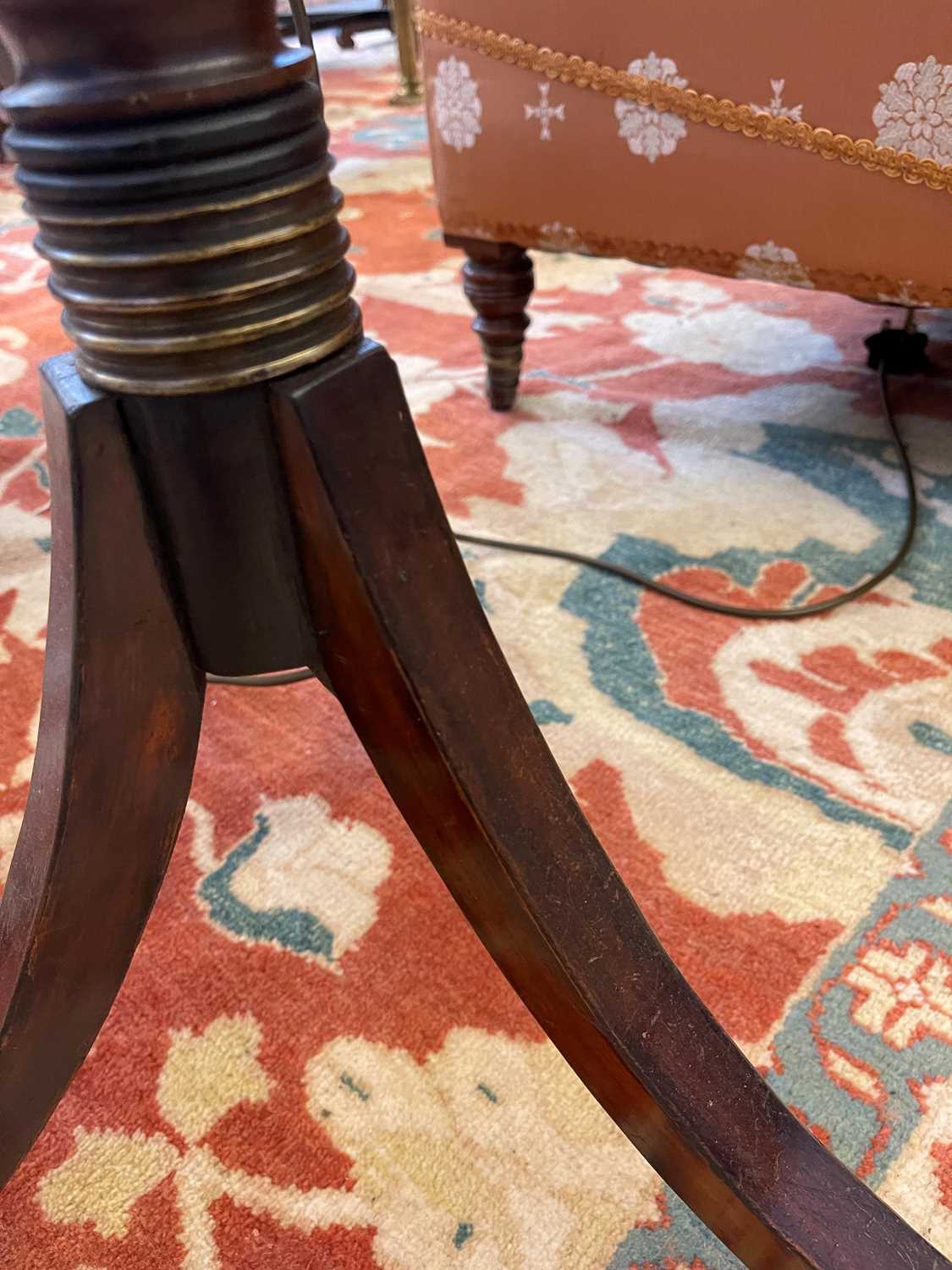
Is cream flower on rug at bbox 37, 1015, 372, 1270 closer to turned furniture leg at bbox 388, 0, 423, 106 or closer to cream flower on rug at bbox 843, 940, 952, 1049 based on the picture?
cream flower on rug at bbox 843, 940, 952, 1049

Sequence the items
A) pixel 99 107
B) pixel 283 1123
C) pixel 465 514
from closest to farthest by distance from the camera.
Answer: pixel 99 107, pixel 283 1123, pixel 465 514

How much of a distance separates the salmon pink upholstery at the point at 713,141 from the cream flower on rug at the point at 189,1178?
25.3 inches

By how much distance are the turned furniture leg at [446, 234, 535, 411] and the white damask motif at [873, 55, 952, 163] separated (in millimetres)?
333

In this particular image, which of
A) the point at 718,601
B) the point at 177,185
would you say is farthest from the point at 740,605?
the point at 177,185

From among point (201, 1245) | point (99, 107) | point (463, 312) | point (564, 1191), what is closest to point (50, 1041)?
point (201, 1245)

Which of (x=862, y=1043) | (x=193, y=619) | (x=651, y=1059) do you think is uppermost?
(x=193, y=619)

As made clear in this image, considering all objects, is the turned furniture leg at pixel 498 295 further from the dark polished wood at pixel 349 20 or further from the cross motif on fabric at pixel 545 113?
the dark polished wood at pixel 349 20

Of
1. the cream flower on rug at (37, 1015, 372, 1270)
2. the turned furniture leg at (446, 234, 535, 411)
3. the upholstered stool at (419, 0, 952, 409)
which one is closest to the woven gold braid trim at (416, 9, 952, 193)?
the upholstered stool at (419, 0, 952, 409)

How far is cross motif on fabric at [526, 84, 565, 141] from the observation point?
2.56ft

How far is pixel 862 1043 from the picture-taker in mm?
473

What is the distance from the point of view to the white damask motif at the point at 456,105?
0.82 m

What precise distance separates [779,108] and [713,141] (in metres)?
0.05

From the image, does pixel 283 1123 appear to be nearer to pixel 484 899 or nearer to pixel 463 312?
pixel 484 899

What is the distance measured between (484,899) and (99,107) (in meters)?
0.26
